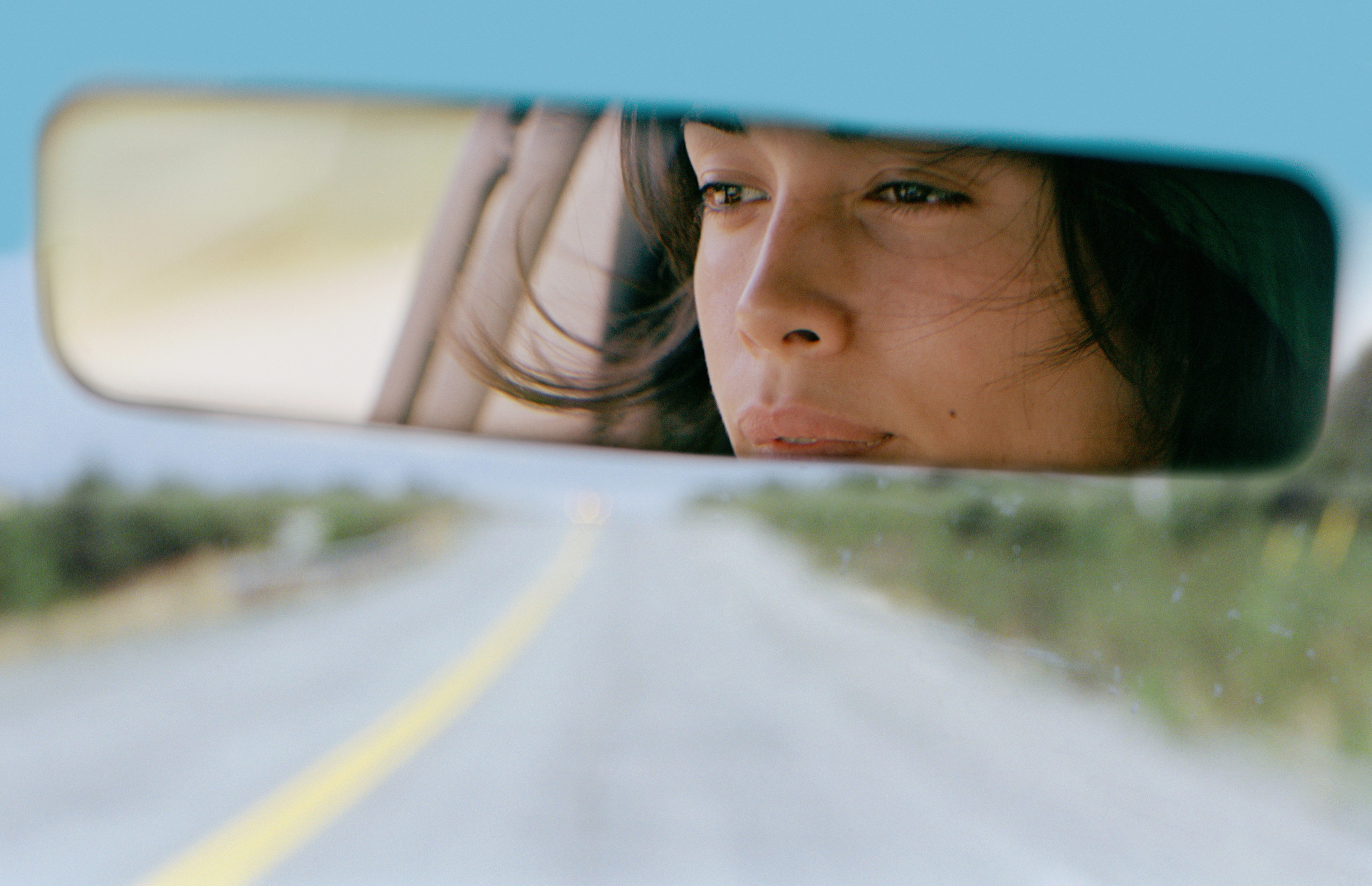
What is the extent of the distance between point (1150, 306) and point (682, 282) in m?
0.61

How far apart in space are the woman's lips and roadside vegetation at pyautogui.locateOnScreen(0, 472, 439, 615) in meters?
14.0

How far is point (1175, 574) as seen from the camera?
5871 millimetres

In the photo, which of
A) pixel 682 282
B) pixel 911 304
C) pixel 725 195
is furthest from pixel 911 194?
pixel 682 282

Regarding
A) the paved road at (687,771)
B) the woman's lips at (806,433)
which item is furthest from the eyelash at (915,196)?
the paved road at (687,771)

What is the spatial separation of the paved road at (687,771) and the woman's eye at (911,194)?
3.34 meters

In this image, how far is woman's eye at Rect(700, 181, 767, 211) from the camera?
4.50 feet

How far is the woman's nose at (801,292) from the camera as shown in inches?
50.4

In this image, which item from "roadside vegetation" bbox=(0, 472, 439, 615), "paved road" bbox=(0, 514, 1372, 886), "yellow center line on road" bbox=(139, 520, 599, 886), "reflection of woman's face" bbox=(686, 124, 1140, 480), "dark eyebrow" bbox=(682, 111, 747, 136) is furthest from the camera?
"roadside vegetation" bbox=(0, 472, 439, 615)

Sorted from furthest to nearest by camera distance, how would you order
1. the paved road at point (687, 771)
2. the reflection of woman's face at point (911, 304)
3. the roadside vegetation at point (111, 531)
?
the roadside vegetation at point (111, 531) → the paved road at point (687, 771) → the reflection of woman's face at point (911, 304)

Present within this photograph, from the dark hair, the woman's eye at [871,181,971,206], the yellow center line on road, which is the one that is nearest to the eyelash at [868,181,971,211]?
the woman's eye at [871,181,971,206]

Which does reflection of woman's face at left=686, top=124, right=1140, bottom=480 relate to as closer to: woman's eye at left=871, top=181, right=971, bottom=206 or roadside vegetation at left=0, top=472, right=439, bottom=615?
woman's eye at left=871, top=181, right=971, bottom=206

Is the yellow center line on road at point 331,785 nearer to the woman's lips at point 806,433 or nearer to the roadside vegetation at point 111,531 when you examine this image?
the woman's lips at point 806,433

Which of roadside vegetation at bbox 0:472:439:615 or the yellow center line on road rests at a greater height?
the yellow center line on road

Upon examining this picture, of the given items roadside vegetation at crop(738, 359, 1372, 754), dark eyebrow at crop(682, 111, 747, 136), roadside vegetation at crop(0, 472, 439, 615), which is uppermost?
dark eyebrow at crop(682, 111, 747, 136)
